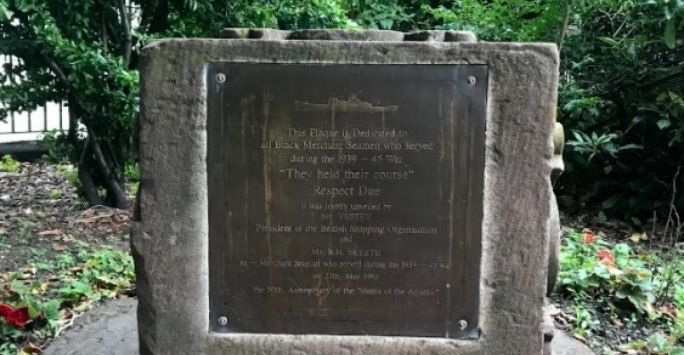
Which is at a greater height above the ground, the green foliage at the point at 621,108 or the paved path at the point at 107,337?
the green foliage at the point at 621,108

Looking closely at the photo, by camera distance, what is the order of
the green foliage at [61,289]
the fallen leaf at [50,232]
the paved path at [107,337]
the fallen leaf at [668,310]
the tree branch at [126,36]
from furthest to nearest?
the tree branch at [126,36] < the fallen leaf at [50,232] < the fallen leaf at [668,310] < the green foliage at [61,289] < the paved path at [107,337]

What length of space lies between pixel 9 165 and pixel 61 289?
16.7 feet

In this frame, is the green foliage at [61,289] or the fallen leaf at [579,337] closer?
the green foliage at [61,289]

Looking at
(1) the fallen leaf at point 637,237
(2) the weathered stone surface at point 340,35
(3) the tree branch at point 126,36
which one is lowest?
(1) the fallen leaf at point 637,237

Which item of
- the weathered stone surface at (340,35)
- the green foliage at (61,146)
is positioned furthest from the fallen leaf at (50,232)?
the weathered stone surface at (340,35)

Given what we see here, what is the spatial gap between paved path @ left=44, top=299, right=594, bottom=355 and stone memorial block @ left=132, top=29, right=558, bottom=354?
755 mm

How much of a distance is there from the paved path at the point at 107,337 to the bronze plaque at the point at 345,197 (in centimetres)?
93

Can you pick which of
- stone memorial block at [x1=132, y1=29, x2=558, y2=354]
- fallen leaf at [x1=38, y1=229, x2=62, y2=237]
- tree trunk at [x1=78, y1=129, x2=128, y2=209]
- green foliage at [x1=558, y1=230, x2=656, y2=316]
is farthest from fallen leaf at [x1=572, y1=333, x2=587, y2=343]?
tree trunk at [x1=78, y1=129, x2=128, y2=209]

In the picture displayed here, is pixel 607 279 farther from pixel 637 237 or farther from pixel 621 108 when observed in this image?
pixel 621 108

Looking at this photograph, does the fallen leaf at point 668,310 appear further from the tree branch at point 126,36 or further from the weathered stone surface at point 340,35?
the tree branch at point 126,36

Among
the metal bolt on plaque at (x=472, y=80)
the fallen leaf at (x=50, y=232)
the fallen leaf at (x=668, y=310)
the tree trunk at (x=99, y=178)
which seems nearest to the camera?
the metal bolt on plaque at (x=472, y=80)

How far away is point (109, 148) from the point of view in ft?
18.0

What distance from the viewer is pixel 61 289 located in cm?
387

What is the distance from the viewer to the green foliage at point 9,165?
27.0 feet
